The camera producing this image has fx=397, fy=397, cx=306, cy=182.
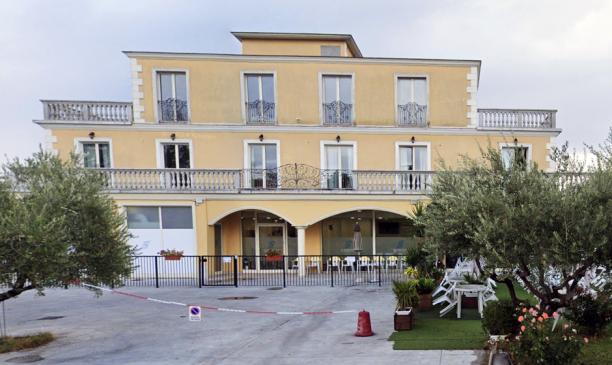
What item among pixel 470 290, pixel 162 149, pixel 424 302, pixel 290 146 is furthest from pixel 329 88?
pixel 470 290

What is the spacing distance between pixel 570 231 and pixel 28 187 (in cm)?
883

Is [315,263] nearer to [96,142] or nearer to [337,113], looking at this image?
[337,113]

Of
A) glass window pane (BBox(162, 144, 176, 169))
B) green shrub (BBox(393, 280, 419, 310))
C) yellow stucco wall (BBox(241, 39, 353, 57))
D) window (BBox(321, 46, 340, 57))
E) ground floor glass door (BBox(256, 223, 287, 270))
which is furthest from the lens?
window (BBox(321, 46, 340, 57))

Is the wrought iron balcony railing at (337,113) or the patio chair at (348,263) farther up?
the wrought iron balcony railing at (337,113)

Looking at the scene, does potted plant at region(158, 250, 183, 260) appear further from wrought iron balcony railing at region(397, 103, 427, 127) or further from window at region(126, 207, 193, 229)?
wrought iron balcony railing at region(397, 103, 427, 127)

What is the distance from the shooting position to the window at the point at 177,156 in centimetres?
1759

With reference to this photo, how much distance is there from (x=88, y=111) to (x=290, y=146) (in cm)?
885

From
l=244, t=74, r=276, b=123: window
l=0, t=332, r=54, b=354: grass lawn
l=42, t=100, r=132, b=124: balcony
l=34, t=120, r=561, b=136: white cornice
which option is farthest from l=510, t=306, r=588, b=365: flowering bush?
l=42, t=100, r=132, b=124: balcony

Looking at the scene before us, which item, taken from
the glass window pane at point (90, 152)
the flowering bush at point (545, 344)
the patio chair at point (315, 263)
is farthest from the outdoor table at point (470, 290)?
the glass window pane at point (90, 152)

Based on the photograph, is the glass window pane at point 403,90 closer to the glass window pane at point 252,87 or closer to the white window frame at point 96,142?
the glass window pane at point 252,87

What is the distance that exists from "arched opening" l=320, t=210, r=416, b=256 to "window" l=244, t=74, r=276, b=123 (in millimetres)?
5603

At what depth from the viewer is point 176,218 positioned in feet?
54.4

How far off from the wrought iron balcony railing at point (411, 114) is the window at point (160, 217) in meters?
10.1

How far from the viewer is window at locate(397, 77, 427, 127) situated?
17.9m
